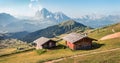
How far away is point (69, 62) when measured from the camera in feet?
224

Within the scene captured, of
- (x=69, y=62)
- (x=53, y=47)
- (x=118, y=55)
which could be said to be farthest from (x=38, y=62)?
(x=53, y=47)

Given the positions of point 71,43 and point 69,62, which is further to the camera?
point 71,43

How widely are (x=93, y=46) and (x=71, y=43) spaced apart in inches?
356

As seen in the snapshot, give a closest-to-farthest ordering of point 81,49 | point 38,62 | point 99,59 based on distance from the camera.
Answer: point 99,59 < point 38,62 < point 81,49

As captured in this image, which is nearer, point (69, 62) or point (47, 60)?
point (69, 62)

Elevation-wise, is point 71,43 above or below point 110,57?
above

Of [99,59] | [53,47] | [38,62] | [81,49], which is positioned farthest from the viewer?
[53,47]

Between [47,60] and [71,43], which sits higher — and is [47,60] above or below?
below

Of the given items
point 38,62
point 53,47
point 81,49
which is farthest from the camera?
point 53,47

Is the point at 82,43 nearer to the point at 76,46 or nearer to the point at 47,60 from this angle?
the point at 76,46

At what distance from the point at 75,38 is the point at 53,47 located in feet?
46.9

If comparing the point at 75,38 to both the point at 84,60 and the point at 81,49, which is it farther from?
the point at 84,60

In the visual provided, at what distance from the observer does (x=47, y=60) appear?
76250 mm

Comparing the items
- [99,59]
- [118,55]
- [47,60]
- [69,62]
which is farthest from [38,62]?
[118,55]
